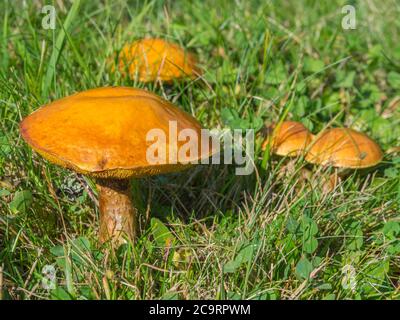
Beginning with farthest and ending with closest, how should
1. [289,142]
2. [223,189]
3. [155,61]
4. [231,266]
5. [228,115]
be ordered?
[155,61]
[228,115]
[289,142]
[223,189]
[231,266]

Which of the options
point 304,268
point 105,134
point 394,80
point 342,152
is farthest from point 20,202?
point 394,80

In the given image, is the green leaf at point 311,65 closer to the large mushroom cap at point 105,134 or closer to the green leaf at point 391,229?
the green leaf at point 391,229

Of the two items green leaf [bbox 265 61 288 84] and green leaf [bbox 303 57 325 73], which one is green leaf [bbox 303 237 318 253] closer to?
green leaf [bbox 265 61 288 84]

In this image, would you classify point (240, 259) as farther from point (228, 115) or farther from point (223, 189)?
point (228, 115)

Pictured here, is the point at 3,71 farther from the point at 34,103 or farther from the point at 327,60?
the point at 327,60

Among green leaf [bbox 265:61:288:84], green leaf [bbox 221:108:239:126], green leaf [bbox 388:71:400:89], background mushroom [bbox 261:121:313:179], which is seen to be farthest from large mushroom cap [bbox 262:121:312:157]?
green leaf [bbox 388:71:400:89]
